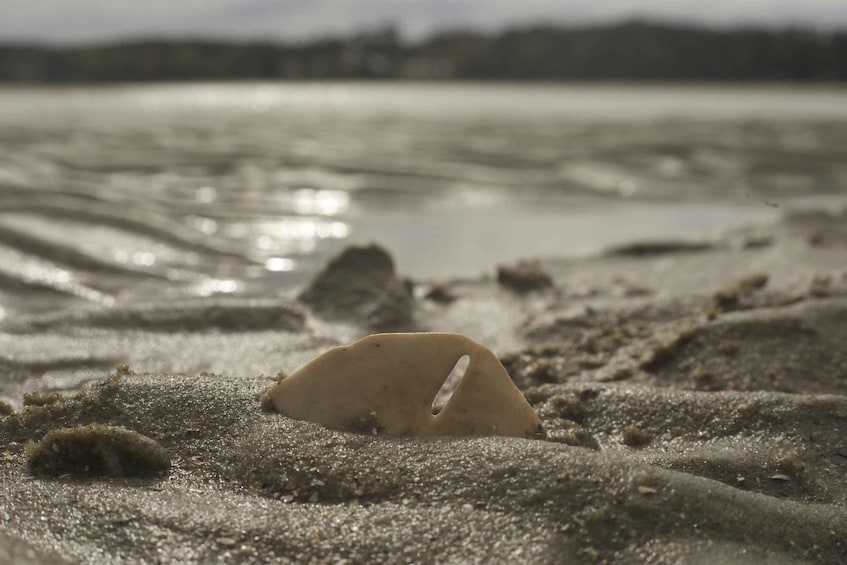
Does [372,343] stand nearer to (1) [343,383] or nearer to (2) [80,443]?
(1) [343,383]

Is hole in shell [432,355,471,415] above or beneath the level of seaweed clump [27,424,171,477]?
beneath

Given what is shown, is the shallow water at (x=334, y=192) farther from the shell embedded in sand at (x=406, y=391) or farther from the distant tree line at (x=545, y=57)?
the distant tree line at (x=545, y=57)

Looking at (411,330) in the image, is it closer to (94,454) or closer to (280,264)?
(280,264)

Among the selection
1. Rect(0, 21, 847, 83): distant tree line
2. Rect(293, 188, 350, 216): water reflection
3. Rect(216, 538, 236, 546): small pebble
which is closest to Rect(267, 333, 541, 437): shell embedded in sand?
Rect(216, 538, 236, 546): small pebble

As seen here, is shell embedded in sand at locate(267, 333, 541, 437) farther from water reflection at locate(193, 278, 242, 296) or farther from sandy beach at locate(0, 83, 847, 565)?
water reflection at locate(193, 278, 242, 296)

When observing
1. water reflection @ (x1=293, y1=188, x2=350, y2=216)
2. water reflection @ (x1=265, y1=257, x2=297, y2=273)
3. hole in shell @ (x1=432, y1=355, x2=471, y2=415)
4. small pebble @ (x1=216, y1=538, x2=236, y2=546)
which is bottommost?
hole in shell @ (x1=432, y1=355, x2=471, y2=415)

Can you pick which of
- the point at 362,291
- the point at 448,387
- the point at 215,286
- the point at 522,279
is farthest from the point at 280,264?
the point at 448,387
